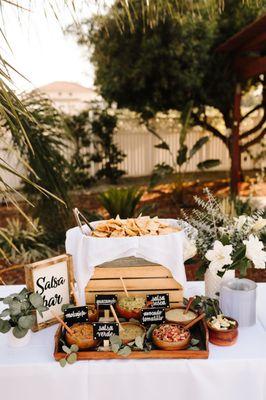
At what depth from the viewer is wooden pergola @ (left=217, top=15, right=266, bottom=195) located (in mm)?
5473

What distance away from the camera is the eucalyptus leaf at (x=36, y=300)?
1552 mm

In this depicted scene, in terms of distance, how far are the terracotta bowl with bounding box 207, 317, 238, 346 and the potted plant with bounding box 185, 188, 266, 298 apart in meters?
0.22

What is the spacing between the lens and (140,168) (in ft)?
33.4

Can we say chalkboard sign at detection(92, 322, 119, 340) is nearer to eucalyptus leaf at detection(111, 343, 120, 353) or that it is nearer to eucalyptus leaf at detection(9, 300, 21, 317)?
eucalyptus leaf at detection(111, 343, 120, 353)

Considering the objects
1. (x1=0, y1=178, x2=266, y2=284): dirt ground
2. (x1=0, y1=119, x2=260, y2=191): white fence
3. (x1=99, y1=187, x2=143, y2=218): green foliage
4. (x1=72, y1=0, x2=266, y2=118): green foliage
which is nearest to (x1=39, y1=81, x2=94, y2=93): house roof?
(x1=0, y1=119, x2=260, y2=191): white fence

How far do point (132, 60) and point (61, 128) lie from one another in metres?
3.78

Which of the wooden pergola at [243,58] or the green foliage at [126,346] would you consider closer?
the green foliage at [126,346]

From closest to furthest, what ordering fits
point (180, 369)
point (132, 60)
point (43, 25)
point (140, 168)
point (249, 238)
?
point (180, 369) < point (249, 238) < point (43, 25) < point (132, 60) < point (140, 168)

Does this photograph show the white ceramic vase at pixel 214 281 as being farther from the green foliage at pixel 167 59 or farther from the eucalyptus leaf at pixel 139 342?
the green foliage at pixel 167 59

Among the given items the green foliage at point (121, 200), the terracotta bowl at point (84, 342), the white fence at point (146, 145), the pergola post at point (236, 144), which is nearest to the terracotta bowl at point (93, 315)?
the terracotta bowl at point (84, 342)

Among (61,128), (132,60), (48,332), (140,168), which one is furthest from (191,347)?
(140,168)

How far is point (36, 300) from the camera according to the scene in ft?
5.11

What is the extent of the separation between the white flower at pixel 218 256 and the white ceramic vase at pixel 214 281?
0.56ft

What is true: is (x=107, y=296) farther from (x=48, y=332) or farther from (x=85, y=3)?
(x=85, y=3)
